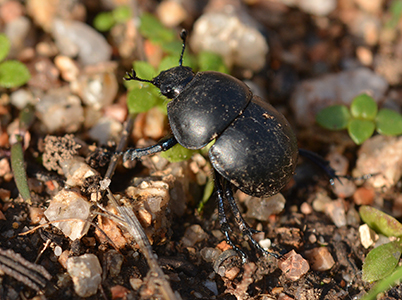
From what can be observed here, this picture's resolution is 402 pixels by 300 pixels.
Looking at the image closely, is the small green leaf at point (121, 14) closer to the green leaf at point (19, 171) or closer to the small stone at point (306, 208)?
the green leaf at point (19, 171)

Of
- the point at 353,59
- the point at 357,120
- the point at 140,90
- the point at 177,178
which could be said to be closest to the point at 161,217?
the point at 177,178

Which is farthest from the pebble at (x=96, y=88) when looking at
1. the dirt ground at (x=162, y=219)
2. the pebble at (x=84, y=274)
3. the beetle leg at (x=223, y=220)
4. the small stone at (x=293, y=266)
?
the small stone at (x=293, y=266)

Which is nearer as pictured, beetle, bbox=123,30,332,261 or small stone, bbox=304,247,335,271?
beetle, bbox=123,30,332,261

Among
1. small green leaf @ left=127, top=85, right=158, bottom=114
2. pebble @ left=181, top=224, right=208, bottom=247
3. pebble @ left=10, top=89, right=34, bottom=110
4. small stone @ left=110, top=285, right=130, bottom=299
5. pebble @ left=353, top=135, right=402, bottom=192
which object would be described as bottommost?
pebble @ left=181, top=224, right=208, bottom=247

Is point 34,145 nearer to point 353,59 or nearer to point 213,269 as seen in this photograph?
point 213,269

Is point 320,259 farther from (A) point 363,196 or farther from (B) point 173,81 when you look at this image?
(B) point 173,81

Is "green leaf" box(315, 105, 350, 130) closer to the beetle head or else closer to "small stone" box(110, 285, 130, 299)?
the beetle head

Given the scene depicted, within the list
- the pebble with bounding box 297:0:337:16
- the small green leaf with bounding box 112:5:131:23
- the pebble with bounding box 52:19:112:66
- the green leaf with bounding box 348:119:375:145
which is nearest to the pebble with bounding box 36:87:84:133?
the pebble with bounding box 52:19:112:66

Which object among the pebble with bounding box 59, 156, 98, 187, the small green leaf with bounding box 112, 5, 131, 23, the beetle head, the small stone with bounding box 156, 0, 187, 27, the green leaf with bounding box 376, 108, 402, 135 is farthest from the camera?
the small stone with bounding box 156, 0, 187, 27
